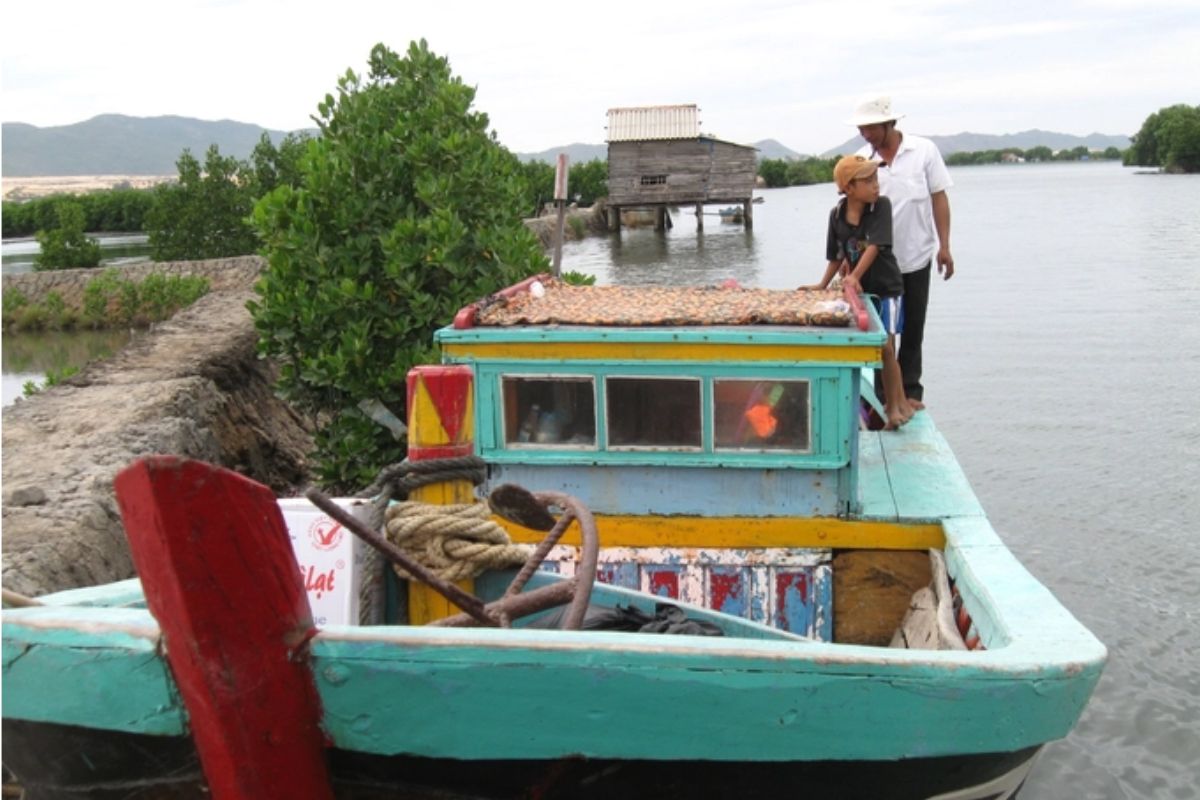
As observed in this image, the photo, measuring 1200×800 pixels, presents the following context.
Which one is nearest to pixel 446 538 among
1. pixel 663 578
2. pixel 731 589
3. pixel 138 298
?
pixel 663 578

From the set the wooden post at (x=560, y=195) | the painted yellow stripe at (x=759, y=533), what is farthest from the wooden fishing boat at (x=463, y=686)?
the wooden post at (x=560, y=195)

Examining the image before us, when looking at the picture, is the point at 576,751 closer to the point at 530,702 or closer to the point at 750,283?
the point at 530,702

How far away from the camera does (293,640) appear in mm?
2941

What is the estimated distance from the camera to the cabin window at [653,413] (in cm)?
530

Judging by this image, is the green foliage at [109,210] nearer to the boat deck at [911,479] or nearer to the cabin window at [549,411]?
the boat deck at [911,479]

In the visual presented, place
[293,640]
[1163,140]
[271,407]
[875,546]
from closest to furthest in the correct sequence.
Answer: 1. [293,640]
2. [875,546]
3. [271,407]
4. [1163,140]

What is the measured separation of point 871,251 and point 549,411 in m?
2.10

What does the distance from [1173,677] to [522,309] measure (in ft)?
16.0

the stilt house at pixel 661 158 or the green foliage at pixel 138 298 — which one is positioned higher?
the stilt house at pixel 661 158

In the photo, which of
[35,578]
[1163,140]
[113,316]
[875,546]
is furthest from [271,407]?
[1163,140]

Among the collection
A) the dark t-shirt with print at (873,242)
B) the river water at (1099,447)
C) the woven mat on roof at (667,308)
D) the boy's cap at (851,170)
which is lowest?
the river water at (1099,447)

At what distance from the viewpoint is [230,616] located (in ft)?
9.27

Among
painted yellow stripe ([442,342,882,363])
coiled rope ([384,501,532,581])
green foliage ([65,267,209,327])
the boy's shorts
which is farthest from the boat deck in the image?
green foliage ([65,267,209,327])

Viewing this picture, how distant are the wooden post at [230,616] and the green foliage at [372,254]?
5.01 meters
